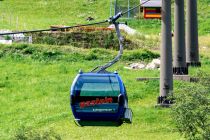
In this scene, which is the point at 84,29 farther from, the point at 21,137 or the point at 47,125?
the point at 21,137

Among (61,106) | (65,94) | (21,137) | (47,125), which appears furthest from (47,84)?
(21,137)

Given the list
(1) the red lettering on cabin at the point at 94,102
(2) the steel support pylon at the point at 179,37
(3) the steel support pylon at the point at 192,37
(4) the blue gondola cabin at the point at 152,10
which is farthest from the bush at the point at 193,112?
(4) the blue gondola cabin at the point at 152,10

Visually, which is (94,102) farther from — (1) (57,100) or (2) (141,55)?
(2) (141,55)

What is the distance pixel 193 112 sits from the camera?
2097 cm

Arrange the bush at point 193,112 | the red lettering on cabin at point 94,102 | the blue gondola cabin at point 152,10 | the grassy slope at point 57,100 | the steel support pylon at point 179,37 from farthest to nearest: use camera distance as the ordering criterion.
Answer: the blue gondola cabin at point 152,10 < the steel support pylon at point 179,37 < the grassy slope at point 57,100 < the bush at point 193,112 < the red lettering on cabin at point 94,102

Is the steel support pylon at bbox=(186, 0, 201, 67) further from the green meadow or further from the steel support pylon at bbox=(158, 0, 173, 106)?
the steel support pylon at bbox=(158, 0, 173, 106)

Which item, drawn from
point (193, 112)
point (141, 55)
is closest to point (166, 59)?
point (193, 112)

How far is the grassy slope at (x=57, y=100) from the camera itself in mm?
24438

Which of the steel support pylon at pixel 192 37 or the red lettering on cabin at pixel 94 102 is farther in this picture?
the steel support pylon at pixel 192 37

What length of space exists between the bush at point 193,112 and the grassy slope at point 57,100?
35.9 inches

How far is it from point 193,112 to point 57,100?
892cm

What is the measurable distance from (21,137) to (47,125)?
7.80 meters

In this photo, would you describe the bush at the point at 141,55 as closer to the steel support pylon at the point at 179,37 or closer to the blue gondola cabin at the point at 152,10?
the steel support pylon at the point at 179,37

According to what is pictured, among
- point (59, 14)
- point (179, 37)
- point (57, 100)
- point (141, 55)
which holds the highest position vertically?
point (179, 37)
